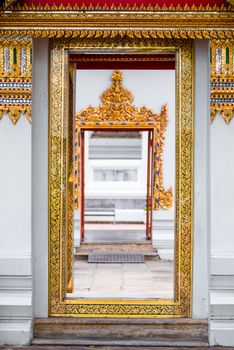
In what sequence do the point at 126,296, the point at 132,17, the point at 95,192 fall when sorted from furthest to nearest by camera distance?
the point at 95,192 < the point at 126,296 < the point at 132,17

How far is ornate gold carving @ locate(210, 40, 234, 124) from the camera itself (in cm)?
462

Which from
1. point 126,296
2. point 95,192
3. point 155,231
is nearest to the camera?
point 126,296

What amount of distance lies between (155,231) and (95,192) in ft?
17.5

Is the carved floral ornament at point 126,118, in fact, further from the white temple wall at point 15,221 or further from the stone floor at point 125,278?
the white temple wall at point 15,221

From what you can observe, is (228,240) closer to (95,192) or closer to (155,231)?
(155,231)

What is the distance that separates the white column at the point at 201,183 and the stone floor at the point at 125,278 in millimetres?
426

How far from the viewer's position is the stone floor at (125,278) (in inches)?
246

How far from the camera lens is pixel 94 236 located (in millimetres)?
10453

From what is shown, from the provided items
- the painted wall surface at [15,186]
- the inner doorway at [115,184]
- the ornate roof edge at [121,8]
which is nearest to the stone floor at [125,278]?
the painted wall surface at [15,186]

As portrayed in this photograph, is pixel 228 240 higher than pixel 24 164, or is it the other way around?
pixel 24 164

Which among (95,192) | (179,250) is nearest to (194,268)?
(179,250)

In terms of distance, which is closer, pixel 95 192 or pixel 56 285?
pixel 56 285

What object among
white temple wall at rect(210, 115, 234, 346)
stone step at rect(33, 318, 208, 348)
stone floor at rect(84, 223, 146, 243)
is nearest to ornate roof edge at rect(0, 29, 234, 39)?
white temple wall at rect(210, 115, 234, 346)

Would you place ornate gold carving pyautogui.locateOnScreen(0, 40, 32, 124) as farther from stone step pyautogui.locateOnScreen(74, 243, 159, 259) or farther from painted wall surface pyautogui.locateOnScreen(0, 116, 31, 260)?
stone step pyautogui.locateOnScreen(74, 243, 159, 259)
